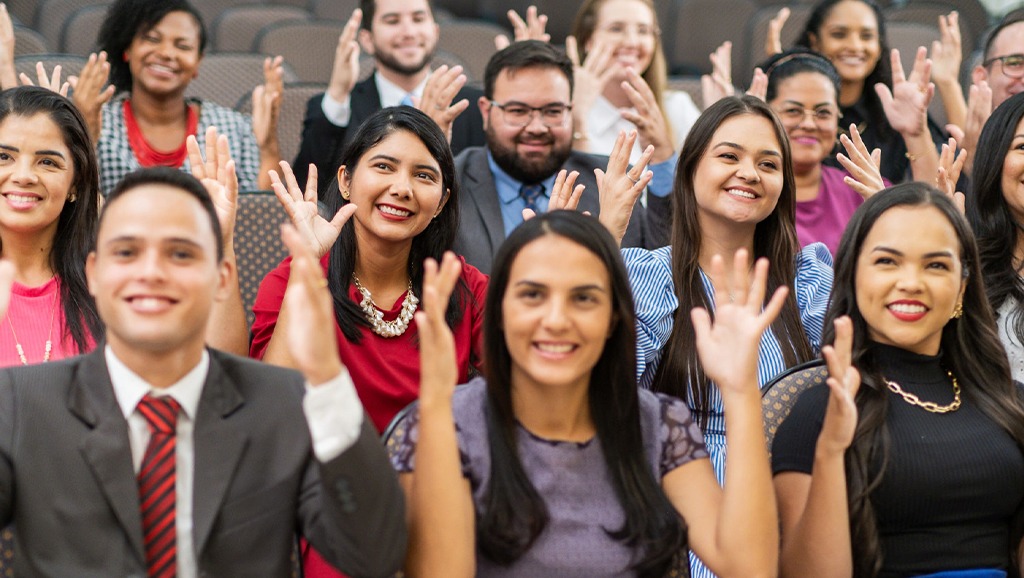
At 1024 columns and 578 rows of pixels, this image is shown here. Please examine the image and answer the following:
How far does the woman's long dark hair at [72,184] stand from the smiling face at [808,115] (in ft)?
5.93

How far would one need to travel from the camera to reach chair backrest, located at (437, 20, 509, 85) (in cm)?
495

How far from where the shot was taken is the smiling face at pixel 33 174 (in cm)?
231

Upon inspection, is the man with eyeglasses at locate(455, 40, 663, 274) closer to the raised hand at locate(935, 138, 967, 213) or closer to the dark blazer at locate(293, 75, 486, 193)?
the dark blazer at locate(293, 75, 486, 193)

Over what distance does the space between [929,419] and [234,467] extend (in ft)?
3.67

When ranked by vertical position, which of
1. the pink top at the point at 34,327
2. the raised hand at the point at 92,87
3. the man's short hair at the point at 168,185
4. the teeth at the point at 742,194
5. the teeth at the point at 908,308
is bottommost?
the pink top at the point at 34,327

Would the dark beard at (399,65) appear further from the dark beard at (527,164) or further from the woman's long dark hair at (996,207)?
the woman's long dark hair at (996,207)

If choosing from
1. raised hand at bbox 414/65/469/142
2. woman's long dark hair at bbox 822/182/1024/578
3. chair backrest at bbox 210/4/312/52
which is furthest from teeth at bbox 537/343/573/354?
chair backrest at bbox 210/4/312/52

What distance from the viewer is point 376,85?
384 centimetres

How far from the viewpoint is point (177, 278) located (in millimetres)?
1595

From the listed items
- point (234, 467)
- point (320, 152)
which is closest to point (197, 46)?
point (320, 152)

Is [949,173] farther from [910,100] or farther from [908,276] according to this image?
[908,276]

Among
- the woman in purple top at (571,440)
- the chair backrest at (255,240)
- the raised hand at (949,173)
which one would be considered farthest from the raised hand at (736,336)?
the chair backrest at (255,240)

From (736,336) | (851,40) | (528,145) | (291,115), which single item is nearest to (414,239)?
(528,145)

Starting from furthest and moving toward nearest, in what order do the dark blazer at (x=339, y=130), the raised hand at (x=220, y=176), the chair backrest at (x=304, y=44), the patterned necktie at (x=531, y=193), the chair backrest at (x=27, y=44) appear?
the chair backrest at (x=304, y=44)
the chair backrest at (x=27, y=44)
the dark blazer at (x=339, y=130)
the patterned necktie at (x=531, y=193)
the raised hand at (x=220, y=176)
